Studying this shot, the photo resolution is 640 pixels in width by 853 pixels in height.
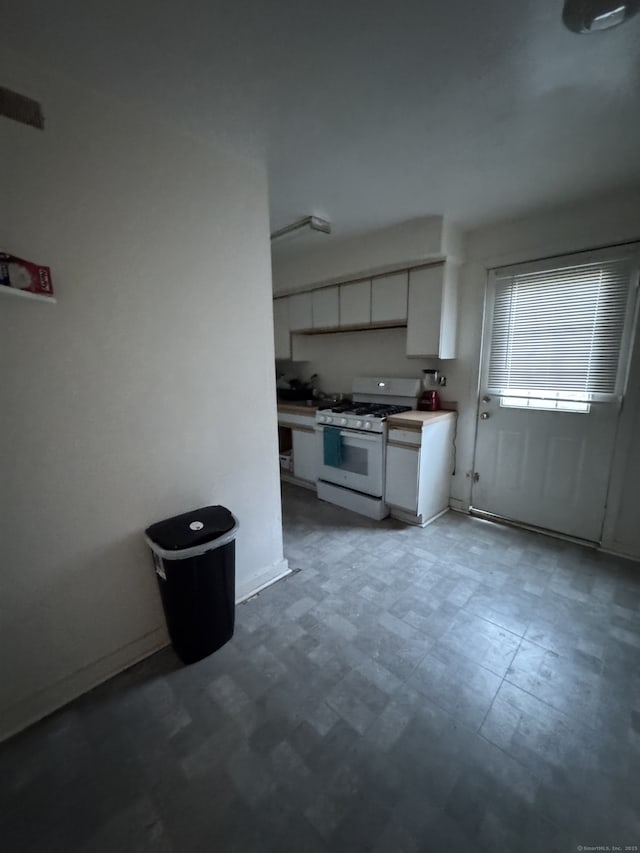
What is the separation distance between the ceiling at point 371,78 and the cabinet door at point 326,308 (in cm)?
150

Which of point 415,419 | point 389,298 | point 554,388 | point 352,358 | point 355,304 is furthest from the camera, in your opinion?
point 352,358

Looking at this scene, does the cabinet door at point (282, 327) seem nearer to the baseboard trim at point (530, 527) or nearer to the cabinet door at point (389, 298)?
the cabinet door at point (389, 298)

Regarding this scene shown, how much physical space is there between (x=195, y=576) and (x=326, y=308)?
9.39ft

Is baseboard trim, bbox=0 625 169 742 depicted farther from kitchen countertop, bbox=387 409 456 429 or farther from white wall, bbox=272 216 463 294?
white wall, bbox=272 216 463 294

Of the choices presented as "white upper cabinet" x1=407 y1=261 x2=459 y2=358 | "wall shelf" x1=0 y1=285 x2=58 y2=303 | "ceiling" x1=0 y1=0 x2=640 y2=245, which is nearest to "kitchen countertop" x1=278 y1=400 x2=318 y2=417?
"white upper cabinet" x1=407 y1=261 x2=459 y2=358

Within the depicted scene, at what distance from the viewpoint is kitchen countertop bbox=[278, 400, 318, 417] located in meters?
3.42

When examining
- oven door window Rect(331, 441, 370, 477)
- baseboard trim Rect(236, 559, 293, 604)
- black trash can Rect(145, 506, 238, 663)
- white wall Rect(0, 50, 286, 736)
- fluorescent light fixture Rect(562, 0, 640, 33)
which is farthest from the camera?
oven door window Rect(331, 441, 370, 477)

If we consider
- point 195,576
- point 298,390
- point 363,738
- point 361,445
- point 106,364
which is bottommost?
point 363,738

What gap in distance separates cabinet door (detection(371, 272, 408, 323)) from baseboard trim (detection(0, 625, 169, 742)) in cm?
282

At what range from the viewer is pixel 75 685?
1.46 m

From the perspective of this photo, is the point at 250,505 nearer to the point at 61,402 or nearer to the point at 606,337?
the point at 61,402

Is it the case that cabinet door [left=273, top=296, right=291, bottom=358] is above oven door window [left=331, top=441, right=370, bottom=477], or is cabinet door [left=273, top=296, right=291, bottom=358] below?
above

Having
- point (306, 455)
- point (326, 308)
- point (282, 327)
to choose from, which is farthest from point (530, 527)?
point (282, 327)

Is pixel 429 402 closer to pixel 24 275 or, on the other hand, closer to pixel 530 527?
pixel 530 527
